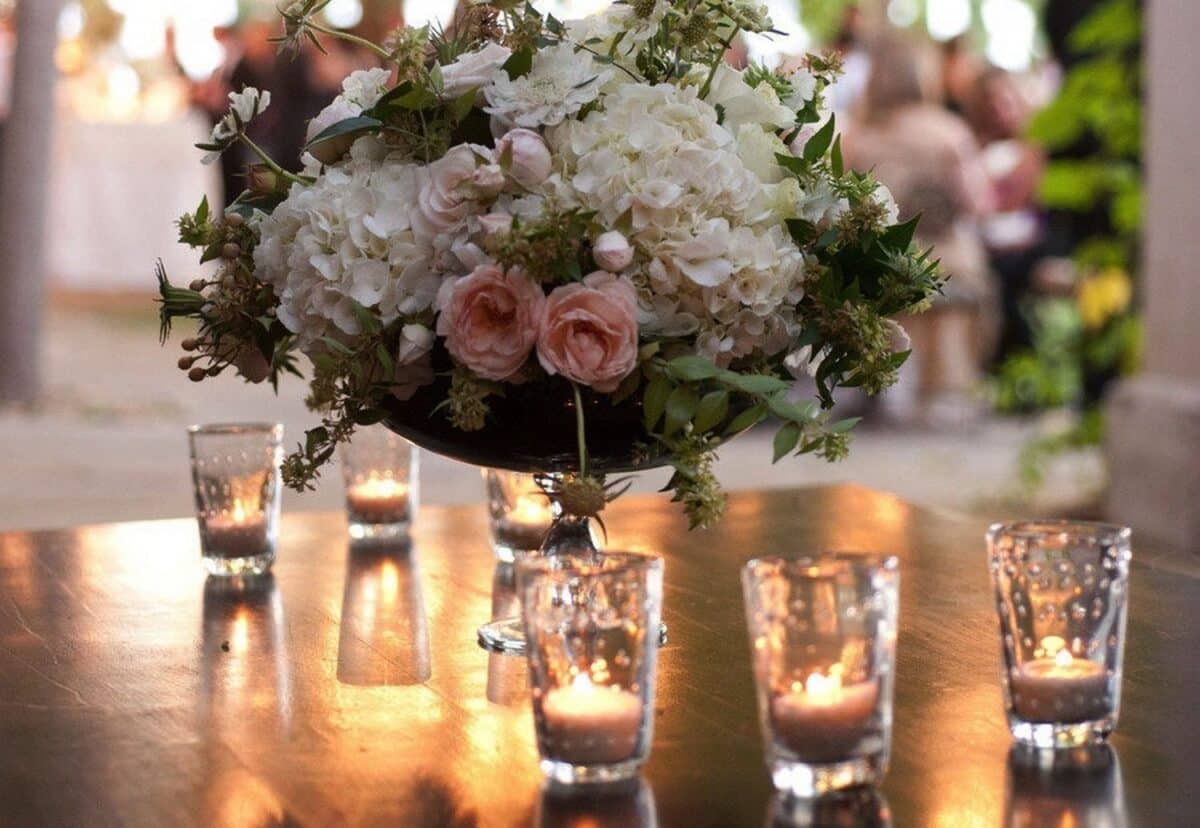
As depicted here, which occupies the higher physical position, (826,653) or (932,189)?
(932,189)

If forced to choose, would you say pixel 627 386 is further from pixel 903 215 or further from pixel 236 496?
pixel 903 215

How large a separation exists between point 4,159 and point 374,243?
6.13m

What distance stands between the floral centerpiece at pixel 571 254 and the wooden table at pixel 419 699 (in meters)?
0.14

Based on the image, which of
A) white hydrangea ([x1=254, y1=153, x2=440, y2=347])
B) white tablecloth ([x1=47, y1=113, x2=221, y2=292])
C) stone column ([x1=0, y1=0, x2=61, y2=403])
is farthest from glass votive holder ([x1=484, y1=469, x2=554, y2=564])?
white tablecloth ([x1=47, y1=113, x2=221, y2=292])

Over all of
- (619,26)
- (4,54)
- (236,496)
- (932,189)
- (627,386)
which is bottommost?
(236,496)

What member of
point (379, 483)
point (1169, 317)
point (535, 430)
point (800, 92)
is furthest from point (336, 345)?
point (1169, 317)

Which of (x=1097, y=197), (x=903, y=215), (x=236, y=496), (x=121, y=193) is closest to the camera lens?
(x=236, y=496)

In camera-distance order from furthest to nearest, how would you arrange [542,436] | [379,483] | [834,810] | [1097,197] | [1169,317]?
1. [1097,197]
2. [1169,317]
3. [379,483]
4. [542,436]
5. [834,810]

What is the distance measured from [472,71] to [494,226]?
0.14 metres

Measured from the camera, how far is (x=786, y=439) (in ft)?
3.64

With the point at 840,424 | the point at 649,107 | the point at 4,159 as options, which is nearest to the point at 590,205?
the point at 649,107

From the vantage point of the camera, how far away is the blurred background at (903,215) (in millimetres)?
4992

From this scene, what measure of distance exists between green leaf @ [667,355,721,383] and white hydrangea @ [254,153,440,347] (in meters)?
0.17

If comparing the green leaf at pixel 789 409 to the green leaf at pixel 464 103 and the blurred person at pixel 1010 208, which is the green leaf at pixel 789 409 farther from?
the blurred person at pixel 1010 208
